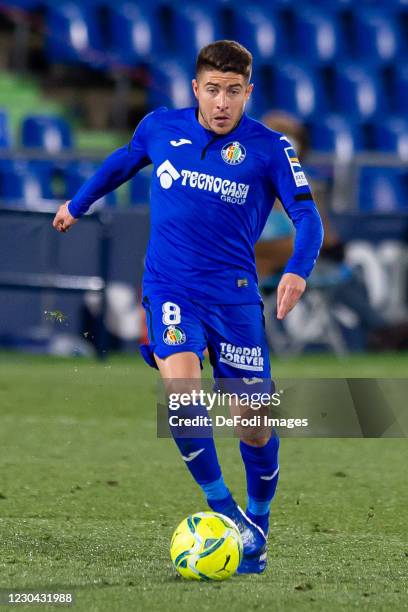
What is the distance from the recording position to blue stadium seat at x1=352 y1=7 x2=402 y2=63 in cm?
1795

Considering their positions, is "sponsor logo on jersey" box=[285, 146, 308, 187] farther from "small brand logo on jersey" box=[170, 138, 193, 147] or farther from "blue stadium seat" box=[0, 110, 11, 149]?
"blue stadium seat" box=[0, 110, 11, 149]

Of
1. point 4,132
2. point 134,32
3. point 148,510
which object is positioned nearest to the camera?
point 148,510

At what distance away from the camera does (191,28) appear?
1684cm

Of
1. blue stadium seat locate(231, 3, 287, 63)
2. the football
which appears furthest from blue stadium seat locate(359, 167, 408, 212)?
the football

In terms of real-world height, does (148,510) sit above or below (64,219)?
below

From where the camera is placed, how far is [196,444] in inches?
194

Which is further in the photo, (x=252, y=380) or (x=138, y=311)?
(x=138, y=311)

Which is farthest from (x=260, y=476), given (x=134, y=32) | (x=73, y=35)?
(x=134, y=32)

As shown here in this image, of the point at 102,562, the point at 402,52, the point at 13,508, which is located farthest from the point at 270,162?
the point at 402,52

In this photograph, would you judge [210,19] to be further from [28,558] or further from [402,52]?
[28,558]

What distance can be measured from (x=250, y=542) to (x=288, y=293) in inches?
36.9

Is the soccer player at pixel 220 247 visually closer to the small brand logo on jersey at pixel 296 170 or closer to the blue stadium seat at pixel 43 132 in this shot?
the small brand logo on jersey at pixel 296 170

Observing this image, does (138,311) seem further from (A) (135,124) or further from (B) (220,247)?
(B) (220,247)

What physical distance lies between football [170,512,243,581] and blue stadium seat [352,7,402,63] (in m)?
14.0
